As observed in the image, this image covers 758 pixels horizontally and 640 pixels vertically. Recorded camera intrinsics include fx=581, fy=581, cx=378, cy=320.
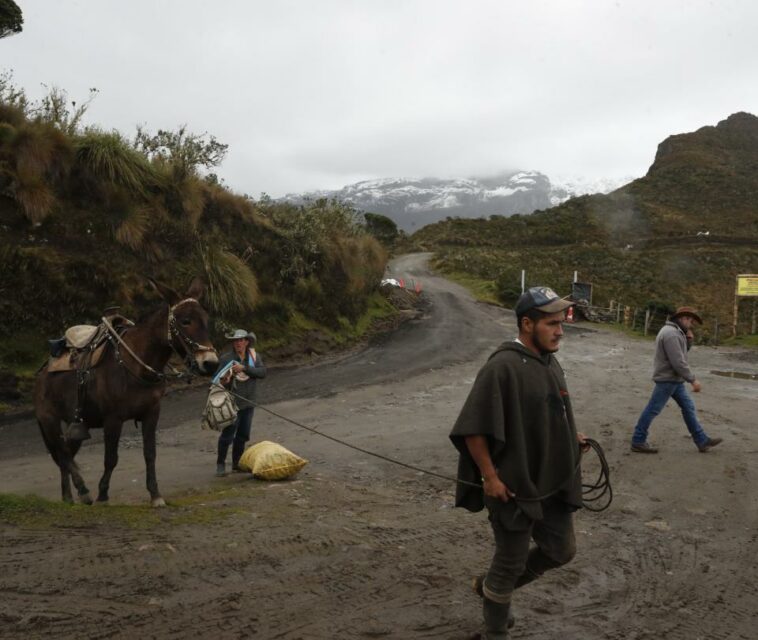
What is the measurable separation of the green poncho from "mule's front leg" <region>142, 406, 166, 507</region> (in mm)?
3500

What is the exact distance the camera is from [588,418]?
10023mm

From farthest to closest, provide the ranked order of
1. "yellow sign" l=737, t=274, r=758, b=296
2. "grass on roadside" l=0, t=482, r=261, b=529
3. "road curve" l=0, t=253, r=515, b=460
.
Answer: "yellow sign" l=737, t=274, r=758, b=296 → "road curve" l=0, t=253, r=515, b=460 → "grass on roadside" l=0, t=482, r=261, b=529

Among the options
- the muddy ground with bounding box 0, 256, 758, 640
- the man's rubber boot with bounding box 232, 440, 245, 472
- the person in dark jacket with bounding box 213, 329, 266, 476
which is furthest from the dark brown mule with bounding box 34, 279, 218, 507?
the man's rubber boot with bounding box 232, 440, 245, 472

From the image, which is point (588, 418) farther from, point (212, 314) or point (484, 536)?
point (212, 314)

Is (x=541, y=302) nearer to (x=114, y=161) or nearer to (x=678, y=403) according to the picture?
(x=678, y=403)

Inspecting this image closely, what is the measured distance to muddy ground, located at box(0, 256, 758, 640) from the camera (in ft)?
11.2

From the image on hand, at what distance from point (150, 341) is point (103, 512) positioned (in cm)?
156

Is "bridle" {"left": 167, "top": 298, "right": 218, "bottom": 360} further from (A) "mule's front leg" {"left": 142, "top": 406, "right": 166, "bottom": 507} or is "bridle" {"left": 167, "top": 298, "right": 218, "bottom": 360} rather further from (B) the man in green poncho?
(B) the man in green poncho

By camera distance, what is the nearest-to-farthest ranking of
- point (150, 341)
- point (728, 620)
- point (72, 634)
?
point (72, 634) < point (728, 620) < point (150, 341)

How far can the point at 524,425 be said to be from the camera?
3.08 metres

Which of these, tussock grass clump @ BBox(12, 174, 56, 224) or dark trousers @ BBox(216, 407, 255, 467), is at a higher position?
tussock grass clump @ BBox(12, 174, 56, 224)

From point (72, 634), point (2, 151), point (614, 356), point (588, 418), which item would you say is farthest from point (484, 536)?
point (614, 356)

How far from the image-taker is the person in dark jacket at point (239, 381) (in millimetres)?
6793

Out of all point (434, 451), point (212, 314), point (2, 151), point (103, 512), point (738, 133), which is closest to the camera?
point (103, 512)
